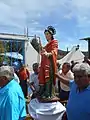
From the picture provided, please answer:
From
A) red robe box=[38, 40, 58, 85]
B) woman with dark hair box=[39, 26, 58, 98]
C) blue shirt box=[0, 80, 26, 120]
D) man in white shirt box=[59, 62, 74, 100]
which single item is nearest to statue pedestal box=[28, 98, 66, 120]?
woman with dark hair box=[39, 26, 58, 98]

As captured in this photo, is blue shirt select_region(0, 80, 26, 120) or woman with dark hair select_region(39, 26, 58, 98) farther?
woman with dark hair select_region(39, 26, 58, 98)

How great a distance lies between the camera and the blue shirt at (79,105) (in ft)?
11.8

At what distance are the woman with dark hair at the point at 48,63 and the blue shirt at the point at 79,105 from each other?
2.03 meters

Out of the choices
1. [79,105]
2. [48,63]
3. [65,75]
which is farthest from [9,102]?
[65,75]

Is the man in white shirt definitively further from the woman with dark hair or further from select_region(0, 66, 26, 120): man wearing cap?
select_region(0, 66, 26, 120): man wearing cap

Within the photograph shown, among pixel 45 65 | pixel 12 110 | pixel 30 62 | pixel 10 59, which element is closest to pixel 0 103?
pixel 12 110

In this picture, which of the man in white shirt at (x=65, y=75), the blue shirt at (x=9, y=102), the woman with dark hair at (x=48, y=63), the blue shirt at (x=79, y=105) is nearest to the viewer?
the blue shirt at (x=79, y=105)

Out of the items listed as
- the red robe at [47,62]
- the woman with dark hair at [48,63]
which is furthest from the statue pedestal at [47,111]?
the red robe at [47,62]

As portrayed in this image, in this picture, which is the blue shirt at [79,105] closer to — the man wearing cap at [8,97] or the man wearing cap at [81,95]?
the man wearing cap at [81,95]

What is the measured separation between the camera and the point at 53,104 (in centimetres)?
596

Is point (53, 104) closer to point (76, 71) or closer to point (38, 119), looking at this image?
point (38, 119)

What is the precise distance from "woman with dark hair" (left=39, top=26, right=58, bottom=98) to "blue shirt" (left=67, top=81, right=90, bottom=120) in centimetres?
203

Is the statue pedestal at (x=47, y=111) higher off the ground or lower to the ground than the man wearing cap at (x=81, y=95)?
lower

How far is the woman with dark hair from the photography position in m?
5.79
